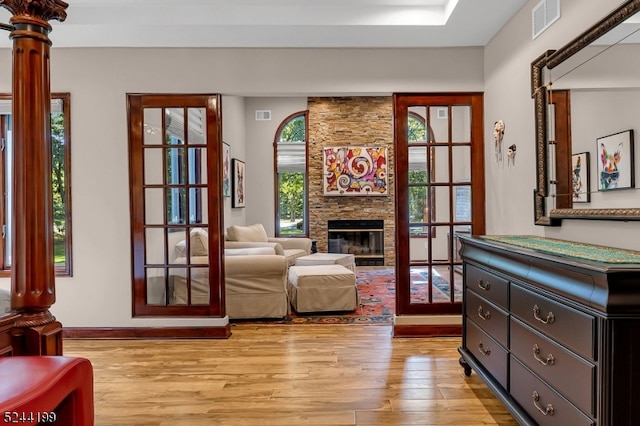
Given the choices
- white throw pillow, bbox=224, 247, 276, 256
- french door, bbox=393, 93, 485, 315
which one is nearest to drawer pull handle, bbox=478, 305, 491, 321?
french door, bbox=393, 93, 485, 315

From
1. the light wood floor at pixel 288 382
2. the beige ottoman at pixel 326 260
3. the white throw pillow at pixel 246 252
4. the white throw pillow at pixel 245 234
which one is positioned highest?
the white throw pillow at pixel 245 234

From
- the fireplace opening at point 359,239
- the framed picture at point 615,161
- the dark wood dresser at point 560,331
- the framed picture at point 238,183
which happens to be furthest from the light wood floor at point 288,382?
the fireplace opening at point 359,239

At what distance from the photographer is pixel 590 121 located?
2.23 meters

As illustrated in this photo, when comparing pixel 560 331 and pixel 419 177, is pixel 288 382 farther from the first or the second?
pixel 419 177

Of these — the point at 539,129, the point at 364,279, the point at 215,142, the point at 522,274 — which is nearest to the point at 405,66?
the point at 539,129

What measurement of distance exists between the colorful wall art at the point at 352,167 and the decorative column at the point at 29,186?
6.76 metres

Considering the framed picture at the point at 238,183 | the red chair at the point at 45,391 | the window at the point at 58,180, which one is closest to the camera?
the red chair at the point at 45,391

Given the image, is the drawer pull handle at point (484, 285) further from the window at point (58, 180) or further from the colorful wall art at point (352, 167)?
the colorful wall art at point (352, 167)

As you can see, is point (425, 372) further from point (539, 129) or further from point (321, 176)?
point (321, 176)

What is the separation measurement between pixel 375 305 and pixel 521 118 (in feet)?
9.19

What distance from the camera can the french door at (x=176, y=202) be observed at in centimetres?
386

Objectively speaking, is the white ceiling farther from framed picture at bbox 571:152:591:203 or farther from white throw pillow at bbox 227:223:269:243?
white throw pillow at bbox 227:223:269:243

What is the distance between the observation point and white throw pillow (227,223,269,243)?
6.36 metres

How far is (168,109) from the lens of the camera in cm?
388
